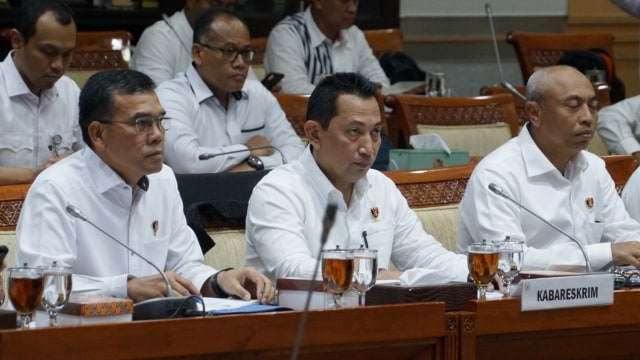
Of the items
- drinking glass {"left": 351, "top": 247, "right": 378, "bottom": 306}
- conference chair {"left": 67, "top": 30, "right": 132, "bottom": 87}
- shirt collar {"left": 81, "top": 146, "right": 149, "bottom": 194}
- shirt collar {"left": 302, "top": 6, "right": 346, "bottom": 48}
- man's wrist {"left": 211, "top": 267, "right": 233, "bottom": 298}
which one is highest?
shirt collar {"left": 302, "top": 6, "right": 346, "bottom": 48}

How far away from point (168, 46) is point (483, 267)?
142 inches

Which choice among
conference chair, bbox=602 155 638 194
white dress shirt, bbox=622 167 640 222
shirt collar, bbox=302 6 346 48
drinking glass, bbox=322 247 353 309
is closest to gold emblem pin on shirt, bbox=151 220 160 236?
drinking glass, bbox=322 247 353 309

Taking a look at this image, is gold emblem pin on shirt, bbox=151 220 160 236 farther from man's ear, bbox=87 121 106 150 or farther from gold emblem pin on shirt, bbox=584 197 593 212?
gold emblem pin on shirt, bbox=584 197 593 212

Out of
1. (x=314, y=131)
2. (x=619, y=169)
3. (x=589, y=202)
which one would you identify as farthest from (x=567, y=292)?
(x=619, y=169)

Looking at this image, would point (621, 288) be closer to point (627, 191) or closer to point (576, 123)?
point (576, 123)

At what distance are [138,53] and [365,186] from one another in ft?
9.27

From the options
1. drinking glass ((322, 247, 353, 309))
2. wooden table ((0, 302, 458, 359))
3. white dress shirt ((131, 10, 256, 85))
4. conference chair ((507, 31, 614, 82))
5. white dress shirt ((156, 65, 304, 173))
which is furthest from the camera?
conference chair ((507, 31, 614, 82))

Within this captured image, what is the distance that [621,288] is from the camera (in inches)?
115

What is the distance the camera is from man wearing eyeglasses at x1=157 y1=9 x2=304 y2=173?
478cm

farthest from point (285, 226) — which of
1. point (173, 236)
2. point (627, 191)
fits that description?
point (627, 191)

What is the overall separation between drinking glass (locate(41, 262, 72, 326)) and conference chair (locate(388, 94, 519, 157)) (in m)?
3.06

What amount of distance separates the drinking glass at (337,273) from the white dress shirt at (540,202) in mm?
1116

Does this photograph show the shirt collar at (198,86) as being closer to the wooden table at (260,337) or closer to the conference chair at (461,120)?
the conference chair at (461,120)

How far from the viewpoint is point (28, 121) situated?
4.62 metres
